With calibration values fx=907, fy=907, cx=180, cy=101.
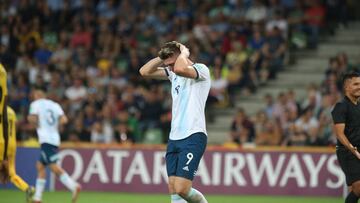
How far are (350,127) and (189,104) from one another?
2392 mm

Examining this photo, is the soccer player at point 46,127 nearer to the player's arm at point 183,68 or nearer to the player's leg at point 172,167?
the player's leg at point 172,167

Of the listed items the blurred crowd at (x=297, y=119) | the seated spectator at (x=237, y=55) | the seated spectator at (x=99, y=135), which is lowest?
the seated spectator at (x=99, y=135)

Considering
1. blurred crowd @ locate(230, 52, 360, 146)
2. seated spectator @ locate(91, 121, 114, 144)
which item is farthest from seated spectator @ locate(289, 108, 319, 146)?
seated spectator @ locate(91, 121, 114, 144)

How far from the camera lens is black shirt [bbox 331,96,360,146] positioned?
11.9 m

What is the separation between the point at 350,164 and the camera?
470 inches

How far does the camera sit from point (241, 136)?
19719 mm

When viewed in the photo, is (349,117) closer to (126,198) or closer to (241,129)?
(126,198)

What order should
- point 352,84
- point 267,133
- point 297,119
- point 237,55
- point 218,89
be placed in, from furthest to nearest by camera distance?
point 237,55
point 218,89
point 297,119
point 267,133
point 352,84

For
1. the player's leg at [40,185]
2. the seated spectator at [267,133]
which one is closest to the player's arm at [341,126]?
the player's leg at [40,185]

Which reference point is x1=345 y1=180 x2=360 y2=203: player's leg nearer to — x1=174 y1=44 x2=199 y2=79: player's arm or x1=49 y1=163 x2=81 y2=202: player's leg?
x1=174 y1=44 x2=199 y2=79: player's arm

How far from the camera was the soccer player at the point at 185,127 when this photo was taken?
1091 centimetres

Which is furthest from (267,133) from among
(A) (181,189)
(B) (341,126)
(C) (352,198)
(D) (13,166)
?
(A) (181,189)

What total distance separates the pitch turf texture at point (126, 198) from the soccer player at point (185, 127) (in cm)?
557

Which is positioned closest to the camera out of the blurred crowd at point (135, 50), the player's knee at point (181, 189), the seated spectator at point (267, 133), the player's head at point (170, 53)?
the player's knee at point (181, 189)
